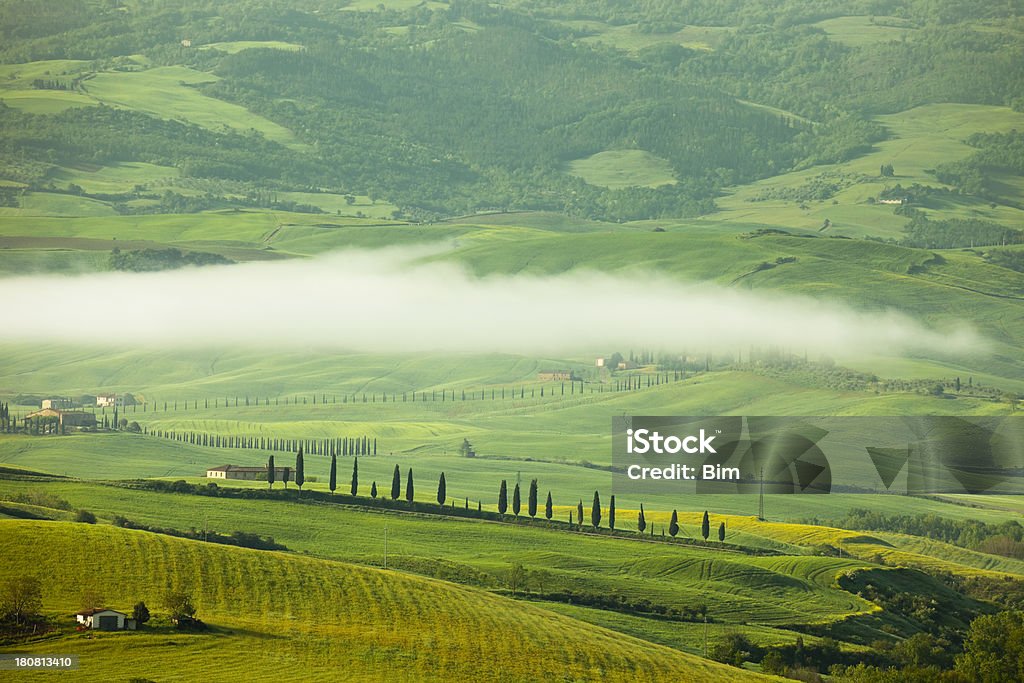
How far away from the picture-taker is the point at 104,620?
119 metres

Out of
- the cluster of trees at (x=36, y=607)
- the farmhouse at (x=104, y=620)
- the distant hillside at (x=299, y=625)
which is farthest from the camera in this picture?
the farmhouse at (x=104, y=620)

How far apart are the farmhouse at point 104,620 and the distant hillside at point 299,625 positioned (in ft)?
4.63

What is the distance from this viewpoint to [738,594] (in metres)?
164

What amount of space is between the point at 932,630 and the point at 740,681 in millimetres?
41568

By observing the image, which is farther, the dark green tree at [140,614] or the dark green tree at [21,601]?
the dark green tree at [140,614]

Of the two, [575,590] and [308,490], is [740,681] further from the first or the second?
[308,490]

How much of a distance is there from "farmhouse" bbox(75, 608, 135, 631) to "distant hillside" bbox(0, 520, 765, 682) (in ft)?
4.63

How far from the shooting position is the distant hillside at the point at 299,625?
115000 mm

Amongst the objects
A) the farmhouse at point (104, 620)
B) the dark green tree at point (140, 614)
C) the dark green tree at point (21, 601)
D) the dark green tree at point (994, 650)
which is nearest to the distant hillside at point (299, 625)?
the farmhouse at point (104, 620)

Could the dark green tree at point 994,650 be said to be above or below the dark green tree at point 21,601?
below

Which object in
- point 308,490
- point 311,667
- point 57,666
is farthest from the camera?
point 308,490

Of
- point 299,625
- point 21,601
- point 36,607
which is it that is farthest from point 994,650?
point 21,601

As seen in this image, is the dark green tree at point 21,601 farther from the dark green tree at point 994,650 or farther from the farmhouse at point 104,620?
the dark green tree at point 994,650

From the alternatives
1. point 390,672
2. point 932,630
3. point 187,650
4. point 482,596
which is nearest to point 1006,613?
point 932,630
